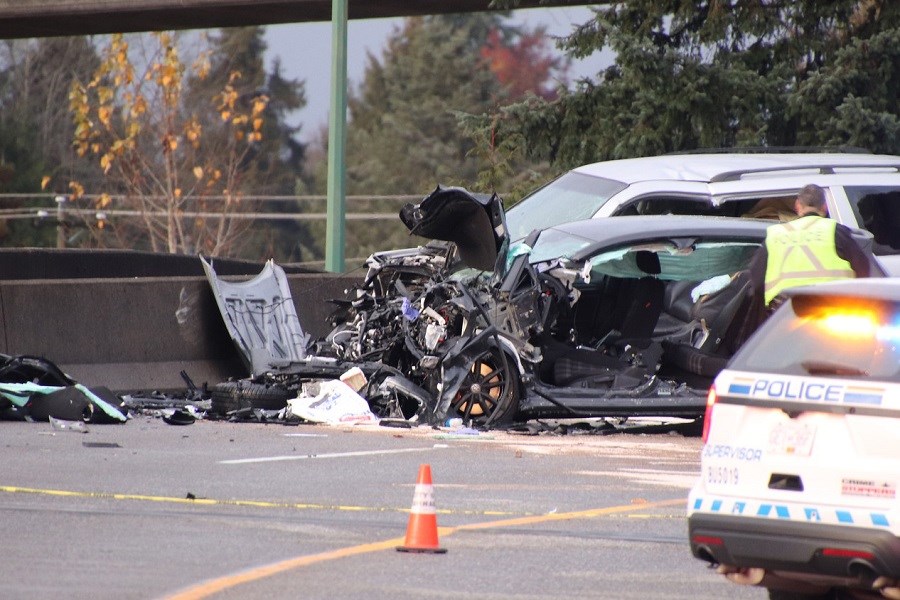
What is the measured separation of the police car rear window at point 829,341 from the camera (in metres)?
6.25

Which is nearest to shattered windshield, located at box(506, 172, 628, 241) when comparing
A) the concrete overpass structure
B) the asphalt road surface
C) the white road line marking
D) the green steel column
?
the asphalt road surface

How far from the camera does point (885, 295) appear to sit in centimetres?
637

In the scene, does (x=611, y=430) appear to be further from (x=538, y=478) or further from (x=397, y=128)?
(x=397, y=128)

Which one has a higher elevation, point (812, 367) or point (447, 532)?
point (812, 367)

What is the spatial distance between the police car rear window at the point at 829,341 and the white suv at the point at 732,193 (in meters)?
8.24

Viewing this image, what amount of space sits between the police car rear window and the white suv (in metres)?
8.24

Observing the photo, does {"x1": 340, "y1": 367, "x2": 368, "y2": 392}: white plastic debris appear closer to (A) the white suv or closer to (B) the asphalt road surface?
(B) the asphalt road surface

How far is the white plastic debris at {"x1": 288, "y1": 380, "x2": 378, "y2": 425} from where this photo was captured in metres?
13.4

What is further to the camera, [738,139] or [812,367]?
[738,139]

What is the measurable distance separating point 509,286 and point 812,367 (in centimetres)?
686

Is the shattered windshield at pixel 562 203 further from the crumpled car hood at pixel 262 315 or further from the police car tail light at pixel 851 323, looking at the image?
the police car tail light at pixel 851 323

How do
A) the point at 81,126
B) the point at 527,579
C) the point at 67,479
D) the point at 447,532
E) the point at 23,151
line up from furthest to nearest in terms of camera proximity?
the point at 23,151 → the point at 81,126 → the point at 67,479 → the point at 447,532 → the point at 527,579

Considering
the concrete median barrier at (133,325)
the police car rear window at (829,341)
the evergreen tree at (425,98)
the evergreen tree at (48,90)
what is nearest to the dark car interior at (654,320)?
the concrete median barrier at (133,325)

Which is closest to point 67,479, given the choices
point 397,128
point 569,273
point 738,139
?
point 569,273
